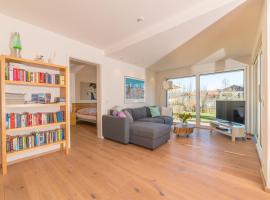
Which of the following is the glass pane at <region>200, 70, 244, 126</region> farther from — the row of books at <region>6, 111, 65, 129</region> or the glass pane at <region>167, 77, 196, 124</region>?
the row of books at <region>6, 111, 65, 129</region>

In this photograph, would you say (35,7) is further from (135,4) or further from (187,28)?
(187,28)

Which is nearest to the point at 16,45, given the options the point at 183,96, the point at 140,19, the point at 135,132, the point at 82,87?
the point at 140,19

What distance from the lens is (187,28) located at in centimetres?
Result: 265

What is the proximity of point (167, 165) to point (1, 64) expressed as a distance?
10.1ft

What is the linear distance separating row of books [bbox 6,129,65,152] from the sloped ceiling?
3.61 m

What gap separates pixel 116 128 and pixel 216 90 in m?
3.95

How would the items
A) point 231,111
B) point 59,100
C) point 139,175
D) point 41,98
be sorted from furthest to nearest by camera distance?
Result: point 231,111 < point 59,100 < point 41,98 < point 139,175

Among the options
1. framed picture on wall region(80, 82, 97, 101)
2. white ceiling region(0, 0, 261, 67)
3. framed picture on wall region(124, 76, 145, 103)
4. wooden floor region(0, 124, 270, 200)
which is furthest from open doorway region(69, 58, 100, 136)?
wooden floor region(0, 124, 270, 200)

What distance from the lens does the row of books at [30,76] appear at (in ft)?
7.32

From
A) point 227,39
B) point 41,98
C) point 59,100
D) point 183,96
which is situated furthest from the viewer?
point 183,96

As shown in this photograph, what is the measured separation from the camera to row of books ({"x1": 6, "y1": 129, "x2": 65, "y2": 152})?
229 centimetres

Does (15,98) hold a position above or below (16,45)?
below

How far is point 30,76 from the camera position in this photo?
247 cm

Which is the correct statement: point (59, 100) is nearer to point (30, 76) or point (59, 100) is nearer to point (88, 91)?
point (30, 76)
